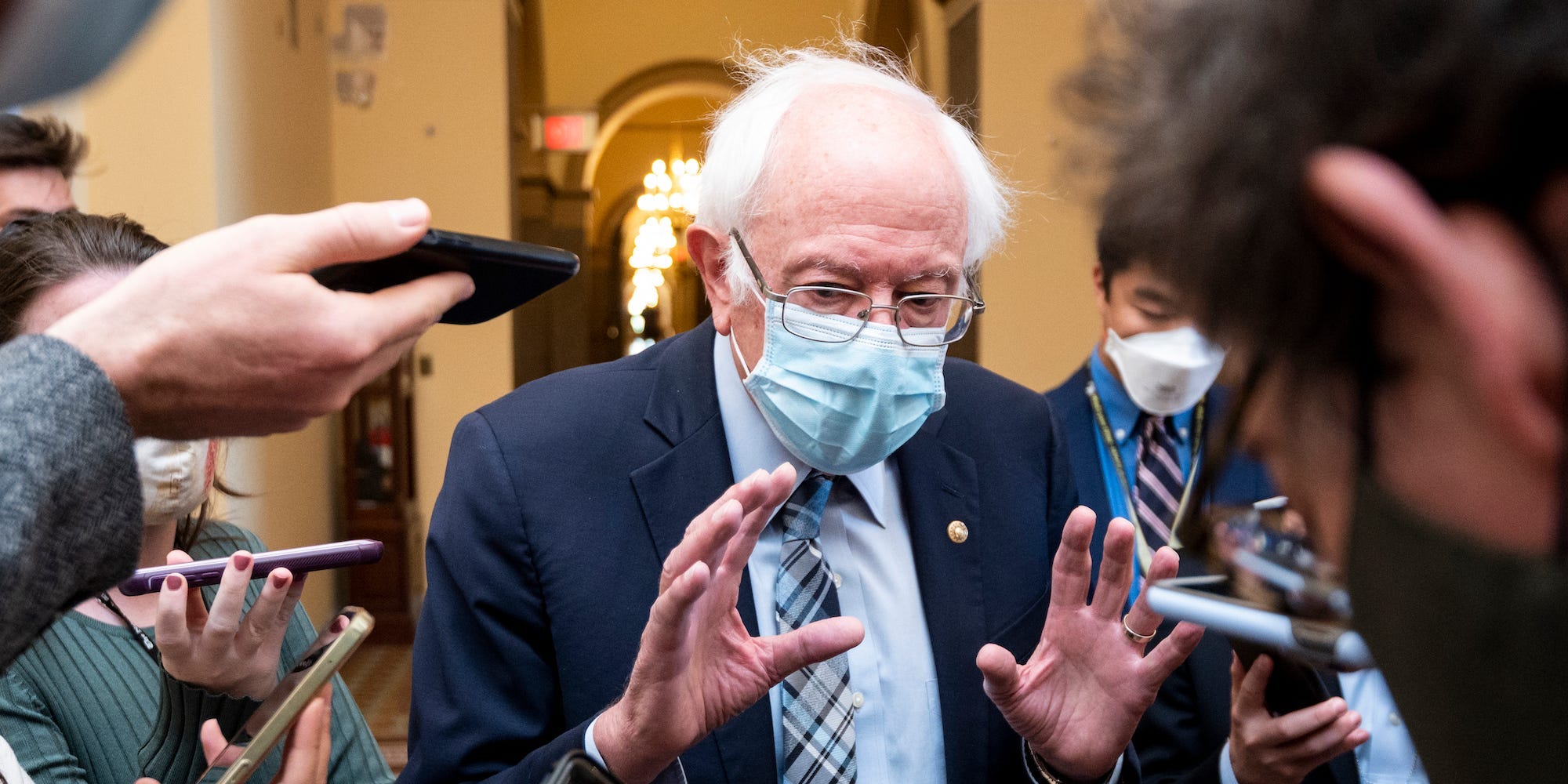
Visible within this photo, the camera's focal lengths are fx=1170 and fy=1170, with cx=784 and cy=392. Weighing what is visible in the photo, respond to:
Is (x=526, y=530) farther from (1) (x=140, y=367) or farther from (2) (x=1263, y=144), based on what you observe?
(2) (x=1263, y=144)

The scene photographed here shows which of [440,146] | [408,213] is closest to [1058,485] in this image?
[408,213]

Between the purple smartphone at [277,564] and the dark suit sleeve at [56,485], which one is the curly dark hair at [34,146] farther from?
the dark suit sleeve at [56,485]

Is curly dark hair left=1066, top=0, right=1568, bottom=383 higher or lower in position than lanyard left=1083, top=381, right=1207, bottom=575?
higher

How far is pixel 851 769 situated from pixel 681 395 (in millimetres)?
650

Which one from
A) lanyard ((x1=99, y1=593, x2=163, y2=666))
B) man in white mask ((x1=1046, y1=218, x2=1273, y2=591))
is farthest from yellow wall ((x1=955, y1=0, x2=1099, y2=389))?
lanyard ((x1=99, y1=593, x2=163, y2=666))

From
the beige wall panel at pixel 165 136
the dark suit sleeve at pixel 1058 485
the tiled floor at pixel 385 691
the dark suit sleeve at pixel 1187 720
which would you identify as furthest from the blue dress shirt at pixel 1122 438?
the beige wall panel at pixel 165 136

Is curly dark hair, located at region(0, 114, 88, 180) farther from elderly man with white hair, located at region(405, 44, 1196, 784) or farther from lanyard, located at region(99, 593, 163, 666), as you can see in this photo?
elderly man with white hair, located at region(405, 44, 1196, 784)

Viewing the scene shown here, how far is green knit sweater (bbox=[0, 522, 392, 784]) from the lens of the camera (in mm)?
1699

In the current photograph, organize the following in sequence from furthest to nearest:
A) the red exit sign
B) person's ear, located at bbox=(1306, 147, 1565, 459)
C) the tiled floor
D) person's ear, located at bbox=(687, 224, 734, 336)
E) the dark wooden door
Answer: the red exit sign < the dark wooden door < the tiled floor < person's ear, located at bbox=(687, 224, 734, 336) < person's ear, located at bbox=(1306, 147, 1565, 459)

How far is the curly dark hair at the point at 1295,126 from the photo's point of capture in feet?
1.80

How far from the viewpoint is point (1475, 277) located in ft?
1.82

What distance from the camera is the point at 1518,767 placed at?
61 cm

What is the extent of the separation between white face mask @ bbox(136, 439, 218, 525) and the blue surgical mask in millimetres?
930

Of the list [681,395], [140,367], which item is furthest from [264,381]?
[681,395]
